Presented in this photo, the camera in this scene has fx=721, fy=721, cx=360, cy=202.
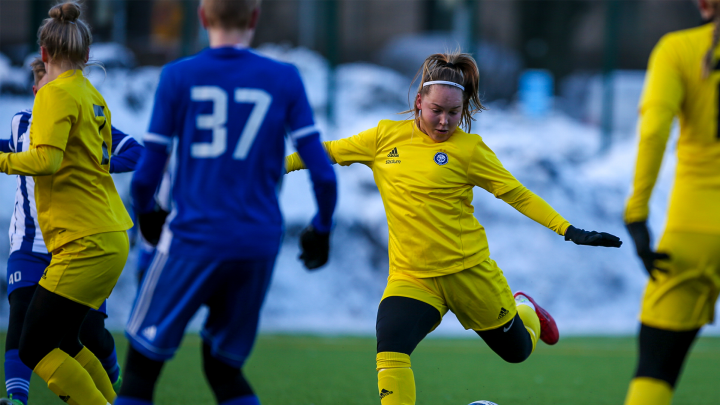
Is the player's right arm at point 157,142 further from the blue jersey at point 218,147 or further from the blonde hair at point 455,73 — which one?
the blonde hair at point 455,73

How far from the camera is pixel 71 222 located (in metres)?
3.04

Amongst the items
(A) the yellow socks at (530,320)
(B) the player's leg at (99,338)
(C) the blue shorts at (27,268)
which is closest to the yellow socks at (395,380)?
(A) the yellow socks at (530,320)

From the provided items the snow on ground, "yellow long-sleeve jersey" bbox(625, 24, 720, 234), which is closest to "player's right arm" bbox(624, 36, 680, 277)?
"yellow long-sleeve jersey" bbox(625, 24, 720, 234)

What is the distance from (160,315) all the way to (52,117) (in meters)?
1.00

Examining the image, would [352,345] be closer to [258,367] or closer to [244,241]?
[258,367]

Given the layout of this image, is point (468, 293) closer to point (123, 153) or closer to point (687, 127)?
point (687, 127)

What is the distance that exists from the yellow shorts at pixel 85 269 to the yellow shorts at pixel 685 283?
2.15 metres

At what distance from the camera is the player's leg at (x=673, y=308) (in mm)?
2297

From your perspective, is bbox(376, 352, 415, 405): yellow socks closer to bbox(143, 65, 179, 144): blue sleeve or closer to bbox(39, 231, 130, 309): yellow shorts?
bbox(39, 231, 130, 309): yellow shorts

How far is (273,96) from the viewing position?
2354 millimetres

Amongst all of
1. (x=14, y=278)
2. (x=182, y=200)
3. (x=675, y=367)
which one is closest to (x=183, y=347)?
(x=14, y=278)

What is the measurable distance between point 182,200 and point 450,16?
895 cm

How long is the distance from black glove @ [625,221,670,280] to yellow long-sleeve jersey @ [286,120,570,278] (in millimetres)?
925

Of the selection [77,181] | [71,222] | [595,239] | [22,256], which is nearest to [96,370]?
[22,256]
